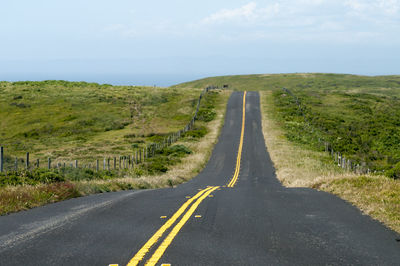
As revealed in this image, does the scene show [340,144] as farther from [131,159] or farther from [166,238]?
[166,238]

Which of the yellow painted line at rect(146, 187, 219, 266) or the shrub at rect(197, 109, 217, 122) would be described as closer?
the yellow painted line at rect(146, 187, 219, 266)

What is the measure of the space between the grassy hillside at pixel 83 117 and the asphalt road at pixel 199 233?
99.1 feet

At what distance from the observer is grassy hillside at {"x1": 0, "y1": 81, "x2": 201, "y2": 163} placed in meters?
47.5

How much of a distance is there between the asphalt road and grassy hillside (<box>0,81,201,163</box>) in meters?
30.2

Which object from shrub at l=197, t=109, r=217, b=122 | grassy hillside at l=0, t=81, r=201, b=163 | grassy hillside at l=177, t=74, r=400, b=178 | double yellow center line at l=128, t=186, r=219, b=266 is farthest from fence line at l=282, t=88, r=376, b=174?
grassy hillside at l=0, t=81, r=201, b=163

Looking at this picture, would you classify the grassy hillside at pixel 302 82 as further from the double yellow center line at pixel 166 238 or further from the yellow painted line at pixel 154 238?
the yellow painted line at pixel 154 238

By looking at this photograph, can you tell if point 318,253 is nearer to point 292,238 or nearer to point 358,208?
point 292,238

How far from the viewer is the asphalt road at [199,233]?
571 cm

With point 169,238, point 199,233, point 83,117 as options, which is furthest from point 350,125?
point 169,238

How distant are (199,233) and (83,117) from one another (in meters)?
62.5

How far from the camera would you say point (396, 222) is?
797cm

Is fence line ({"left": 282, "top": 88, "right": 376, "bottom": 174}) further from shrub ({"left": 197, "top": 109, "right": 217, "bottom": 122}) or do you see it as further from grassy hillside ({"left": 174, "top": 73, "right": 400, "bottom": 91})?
grassy hillside ({"left": 174, "top": 73, "right": 400, "bottom": 91})

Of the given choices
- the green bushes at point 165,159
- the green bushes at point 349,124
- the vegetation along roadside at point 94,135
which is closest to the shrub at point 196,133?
the vegetation along roadside at point 94,135

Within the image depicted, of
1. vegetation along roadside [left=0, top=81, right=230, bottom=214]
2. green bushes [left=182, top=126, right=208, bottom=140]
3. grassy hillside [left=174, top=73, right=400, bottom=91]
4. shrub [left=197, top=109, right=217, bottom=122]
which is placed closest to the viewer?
vegetation along roadside [left=0, top=81, right=230, bottom=214]
